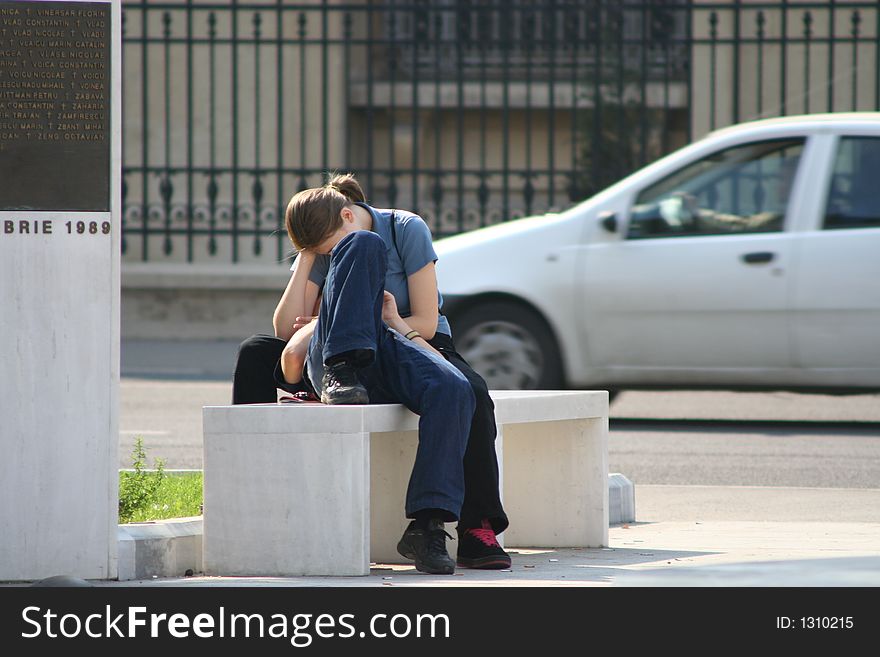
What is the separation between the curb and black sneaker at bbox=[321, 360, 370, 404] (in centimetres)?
57

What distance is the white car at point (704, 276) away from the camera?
28.7ft

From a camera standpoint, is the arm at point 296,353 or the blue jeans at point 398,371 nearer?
the blue jeans at point 398,371

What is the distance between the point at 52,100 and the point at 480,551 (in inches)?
69.3

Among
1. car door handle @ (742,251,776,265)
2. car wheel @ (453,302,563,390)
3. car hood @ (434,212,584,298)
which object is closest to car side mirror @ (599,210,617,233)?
car hood @ (434,212,584,298)

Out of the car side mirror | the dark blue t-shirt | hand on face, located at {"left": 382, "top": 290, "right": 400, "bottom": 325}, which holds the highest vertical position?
the car side mirror

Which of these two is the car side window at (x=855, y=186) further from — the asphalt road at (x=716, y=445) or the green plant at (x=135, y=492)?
the green plant at (x=135, y=492)

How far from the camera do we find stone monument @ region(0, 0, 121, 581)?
4242 mm

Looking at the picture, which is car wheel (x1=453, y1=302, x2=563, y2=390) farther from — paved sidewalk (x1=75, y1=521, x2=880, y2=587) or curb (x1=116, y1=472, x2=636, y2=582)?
curb (x1=116, y1=472, x2=636, y2=582)

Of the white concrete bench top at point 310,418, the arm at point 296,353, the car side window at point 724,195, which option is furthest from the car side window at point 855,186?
the white concrete bench top at point 310,418

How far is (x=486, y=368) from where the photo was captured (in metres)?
9.26

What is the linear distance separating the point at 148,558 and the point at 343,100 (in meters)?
15.1

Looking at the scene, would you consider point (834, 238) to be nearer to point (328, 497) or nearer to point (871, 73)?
point (328, 497)
